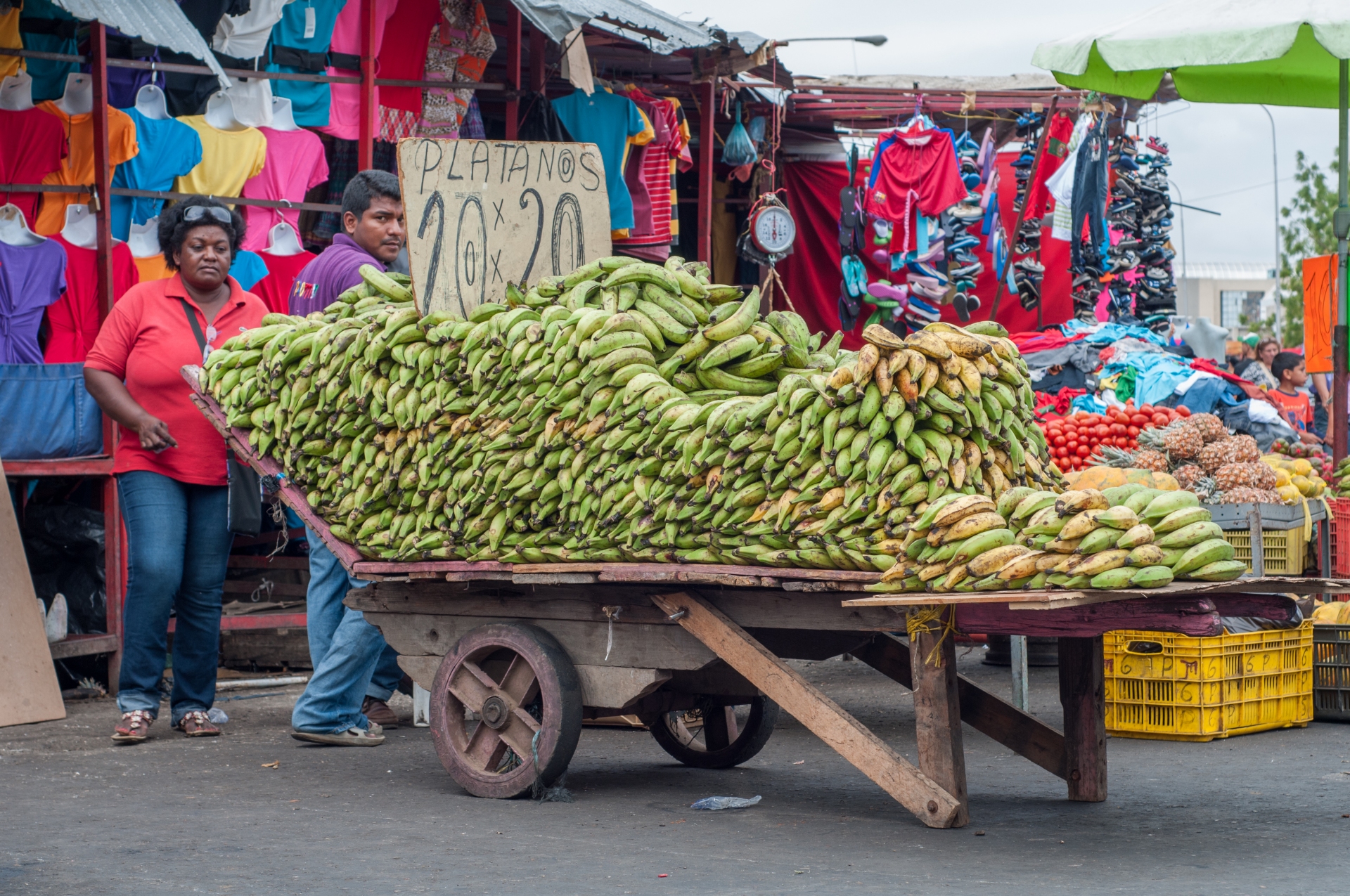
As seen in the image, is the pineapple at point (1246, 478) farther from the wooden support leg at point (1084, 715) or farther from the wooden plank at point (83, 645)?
the wooden plank at point (83, 645)

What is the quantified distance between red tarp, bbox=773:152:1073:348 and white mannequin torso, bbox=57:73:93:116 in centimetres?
671

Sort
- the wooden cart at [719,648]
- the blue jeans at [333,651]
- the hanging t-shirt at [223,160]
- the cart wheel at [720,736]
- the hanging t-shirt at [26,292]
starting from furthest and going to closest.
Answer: the hanging t-shirt at [223,160] → the hanging t-shirt at [26,292] → the blue jeans at [333,651] → the cart wheel at [720,736] → the wooden cart at [719,648]

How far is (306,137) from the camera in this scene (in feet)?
27.7

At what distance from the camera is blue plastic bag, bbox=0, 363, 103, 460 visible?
717cm

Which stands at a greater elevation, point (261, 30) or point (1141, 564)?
point (261, 30)

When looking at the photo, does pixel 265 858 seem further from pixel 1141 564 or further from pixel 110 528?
pixel 110 528

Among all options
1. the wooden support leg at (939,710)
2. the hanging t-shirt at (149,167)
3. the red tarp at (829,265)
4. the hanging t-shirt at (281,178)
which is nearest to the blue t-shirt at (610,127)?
the hanging t-shirt at (281,178)

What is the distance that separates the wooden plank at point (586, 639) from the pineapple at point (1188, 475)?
318 cm

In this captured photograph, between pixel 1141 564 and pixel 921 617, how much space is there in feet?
2.04

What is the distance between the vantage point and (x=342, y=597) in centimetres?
637

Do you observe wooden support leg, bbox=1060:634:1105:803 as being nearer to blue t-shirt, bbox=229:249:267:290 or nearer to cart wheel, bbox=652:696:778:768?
cart wheel, bbox=652:696:778:768

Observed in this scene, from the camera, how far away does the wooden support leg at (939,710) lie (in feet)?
14.1

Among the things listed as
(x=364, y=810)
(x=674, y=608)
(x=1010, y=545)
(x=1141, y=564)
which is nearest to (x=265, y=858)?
(x=364, y=810)

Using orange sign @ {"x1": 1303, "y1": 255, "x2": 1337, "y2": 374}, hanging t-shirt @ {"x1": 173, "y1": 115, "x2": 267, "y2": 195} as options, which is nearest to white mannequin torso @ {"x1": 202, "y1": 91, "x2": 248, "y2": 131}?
hanging t-shirt @ {"x1": 173, "y1": 115, "x2": 267, "y2": 195}
